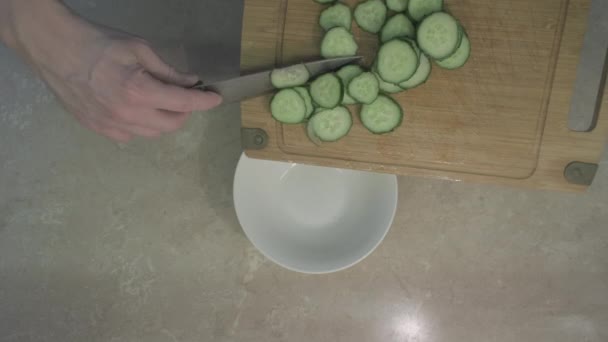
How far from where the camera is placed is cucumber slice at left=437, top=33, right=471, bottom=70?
1.42 meters

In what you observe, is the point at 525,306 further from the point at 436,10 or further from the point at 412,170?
the point at 436,10

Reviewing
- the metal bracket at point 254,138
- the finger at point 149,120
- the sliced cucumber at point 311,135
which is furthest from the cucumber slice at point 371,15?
the finger at point 149,120

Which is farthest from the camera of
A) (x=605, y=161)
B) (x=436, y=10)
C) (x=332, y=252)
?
(x=605, y=161)

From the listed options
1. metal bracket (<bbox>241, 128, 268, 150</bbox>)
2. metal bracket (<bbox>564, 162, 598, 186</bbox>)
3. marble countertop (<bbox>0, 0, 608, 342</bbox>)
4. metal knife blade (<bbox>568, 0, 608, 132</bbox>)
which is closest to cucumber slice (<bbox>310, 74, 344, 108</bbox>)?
metal bracket (<bbox>241, 128, 268, 150</bbox>)

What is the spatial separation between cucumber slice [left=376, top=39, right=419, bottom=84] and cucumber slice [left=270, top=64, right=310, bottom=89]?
24 centimetres

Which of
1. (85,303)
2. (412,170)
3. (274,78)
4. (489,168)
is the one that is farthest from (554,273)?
(85,303)

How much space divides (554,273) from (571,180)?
511mm

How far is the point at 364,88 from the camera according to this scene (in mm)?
1433

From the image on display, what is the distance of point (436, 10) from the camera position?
4.66 ft

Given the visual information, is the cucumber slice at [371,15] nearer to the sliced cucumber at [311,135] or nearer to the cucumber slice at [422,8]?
the cucumber slice at [422,8]

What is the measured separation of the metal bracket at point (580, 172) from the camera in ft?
4.88

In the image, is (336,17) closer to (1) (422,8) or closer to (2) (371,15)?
(2) (371,15)

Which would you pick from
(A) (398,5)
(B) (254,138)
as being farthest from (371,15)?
(B) (254,138)

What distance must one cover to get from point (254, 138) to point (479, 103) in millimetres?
738
